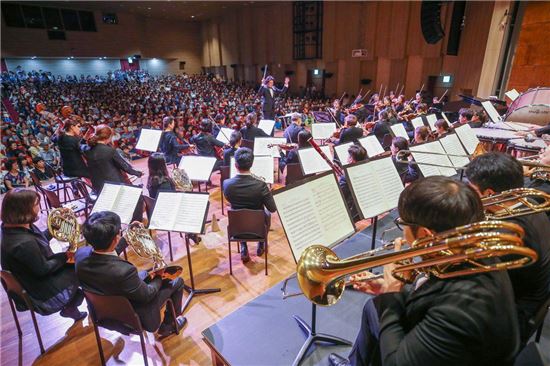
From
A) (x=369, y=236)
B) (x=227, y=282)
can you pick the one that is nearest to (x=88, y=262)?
(x=227, y=282)

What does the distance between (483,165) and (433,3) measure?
11.8m

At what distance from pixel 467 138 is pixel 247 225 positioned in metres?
3.67

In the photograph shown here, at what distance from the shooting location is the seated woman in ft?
8.14

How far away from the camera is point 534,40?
344 inches

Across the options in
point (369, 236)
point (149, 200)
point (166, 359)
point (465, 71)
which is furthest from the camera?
point (465, 71)

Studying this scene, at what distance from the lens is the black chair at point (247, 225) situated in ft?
11.1

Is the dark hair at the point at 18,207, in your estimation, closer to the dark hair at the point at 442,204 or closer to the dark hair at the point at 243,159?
the dark hair at the point at 243,159

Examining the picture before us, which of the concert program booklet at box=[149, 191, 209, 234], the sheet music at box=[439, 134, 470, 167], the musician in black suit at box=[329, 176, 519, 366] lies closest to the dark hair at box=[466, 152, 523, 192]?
the musician in black suit at box=[329, 176, 519, 366]

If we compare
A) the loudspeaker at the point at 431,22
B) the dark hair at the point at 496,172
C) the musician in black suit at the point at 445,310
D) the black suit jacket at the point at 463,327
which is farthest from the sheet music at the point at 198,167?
the loudspeaker at the point at 431,22

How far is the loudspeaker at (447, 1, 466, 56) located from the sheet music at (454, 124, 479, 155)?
9.54 meters

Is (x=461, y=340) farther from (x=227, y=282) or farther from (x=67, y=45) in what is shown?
(x=67, y=45)

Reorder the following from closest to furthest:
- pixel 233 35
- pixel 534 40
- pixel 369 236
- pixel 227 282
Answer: pixel 369 236 → pixel 227 282 → pixel 534 40 → pixel 233 35

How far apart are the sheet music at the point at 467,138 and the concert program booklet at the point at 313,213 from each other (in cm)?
328

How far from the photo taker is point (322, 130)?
25.3ft
